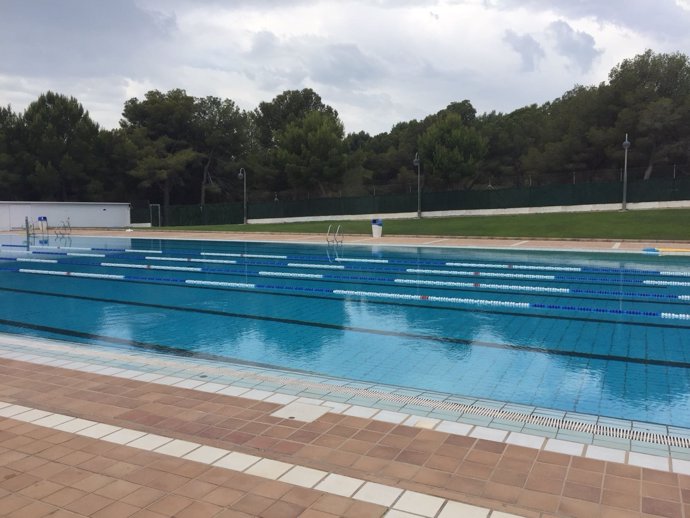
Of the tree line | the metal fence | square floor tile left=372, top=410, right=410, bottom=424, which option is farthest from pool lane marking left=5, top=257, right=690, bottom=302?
the tree line

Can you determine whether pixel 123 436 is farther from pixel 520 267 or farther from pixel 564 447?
pixel 520 267

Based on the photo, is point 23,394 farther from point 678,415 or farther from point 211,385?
point 678,415

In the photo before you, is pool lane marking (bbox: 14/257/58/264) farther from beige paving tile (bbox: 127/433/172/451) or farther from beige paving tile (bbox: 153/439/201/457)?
beige paving tile (bbox: 153/439/201/457)

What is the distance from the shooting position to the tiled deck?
2.50 metres

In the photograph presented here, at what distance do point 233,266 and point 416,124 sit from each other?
36.7 meters

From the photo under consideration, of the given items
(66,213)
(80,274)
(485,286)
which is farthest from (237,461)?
(66,213)

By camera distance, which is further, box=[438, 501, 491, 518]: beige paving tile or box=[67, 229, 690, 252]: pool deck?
box=[67, 229, 690, 252]: pool deck

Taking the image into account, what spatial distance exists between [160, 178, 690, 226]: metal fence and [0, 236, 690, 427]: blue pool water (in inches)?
665

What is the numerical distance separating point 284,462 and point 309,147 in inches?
1552

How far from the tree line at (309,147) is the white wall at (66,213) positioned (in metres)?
3.45

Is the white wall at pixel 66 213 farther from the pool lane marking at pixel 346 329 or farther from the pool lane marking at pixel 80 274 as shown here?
the pool lane marking at pixel 346 329

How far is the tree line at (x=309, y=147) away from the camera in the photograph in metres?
34.4

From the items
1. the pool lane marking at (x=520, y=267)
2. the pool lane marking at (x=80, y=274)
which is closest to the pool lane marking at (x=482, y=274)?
the pool lane marking at (x=520, y=267)

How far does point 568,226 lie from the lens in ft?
77.1
